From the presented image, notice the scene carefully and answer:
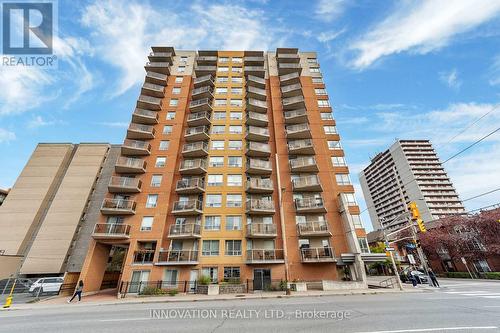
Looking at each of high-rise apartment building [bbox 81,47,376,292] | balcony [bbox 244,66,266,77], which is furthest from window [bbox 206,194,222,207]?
balcony [bbox 244,66,266,77]

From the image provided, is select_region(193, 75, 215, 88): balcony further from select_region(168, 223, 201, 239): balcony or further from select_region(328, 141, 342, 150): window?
select_region(168, 223, 201, 239): balcony

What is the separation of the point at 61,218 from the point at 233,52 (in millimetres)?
42096

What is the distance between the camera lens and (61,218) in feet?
113

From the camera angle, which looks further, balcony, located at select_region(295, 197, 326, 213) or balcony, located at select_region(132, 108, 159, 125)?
balcony, located at select_region(132, 108, 159, 125)

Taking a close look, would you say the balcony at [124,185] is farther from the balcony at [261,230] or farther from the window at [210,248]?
the balcony at [261,230]

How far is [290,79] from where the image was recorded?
35.3m

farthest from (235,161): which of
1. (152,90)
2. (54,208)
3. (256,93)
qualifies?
(54,208)

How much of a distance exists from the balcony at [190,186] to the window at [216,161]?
3.08m

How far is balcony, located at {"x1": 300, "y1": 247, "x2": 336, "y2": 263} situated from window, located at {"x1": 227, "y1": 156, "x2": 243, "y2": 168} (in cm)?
1293

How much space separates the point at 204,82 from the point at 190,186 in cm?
1923

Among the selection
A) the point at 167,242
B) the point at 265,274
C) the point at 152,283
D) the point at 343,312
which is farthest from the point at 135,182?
the point at 343,312

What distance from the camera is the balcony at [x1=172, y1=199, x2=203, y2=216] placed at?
→ 23.8 m

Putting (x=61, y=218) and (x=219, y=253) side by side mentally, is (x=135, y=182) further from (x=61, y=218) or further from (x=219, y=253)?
(x=61, y=218)

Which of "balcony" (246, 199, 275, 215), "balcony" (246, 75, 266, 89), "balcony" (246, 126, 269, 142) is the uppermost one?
"balcony" (246, 75, 266, 89)
